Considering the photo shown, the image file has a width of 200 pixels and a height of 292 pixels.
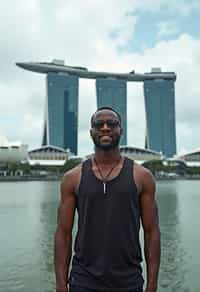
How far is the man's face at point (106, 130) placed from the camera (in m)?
2.51

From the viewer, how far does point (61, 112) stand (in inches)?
4134

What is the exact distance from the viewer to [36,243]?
1509 cm

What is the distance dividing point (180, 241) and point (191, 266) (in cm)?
393

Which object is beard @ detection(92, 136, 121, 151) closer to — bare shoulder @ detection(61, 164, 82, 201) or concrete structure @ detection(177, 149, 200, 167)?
bare shoulder @ detection(61, 164, 82, 201)

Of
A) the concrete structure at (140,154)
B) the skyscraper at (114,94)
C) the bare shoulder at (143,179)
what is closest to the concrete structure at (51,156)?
the concrete structure at (140,154)

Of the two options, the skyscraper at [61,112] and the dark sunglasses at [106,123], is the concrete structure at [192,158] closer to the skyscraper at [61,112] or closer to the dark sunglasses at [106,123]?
the skyscraper at [61,112]

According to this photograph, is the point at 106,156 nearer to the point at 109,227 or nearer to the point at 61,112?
the point at 109,227

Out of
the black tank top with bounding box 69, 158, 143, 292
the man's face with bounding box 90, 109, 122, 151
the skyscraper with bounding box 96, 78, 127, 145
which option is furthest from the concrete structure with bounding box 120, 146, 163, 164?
the black tank top with bounding box 69, 158, 143, 292

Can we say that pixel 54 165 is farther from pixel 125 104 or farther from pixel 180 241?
pixel 180 241

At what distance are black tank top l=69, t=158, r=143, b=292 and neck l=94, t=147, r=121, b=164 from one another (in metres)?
0.13

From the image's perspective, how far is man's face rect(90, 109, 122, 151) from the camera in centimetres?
→ 251

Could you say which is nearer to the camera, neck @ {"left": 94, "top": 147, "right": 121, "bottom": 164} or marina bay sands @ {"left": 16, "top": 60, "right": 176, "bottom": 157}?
neck @ {"left": 94, "top": 147, "right": 121, "bottom": 164}

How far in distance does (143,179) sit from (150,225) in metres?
0.24

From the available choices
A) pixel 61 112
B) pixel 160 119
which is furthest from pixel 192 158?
pixel 61 112
